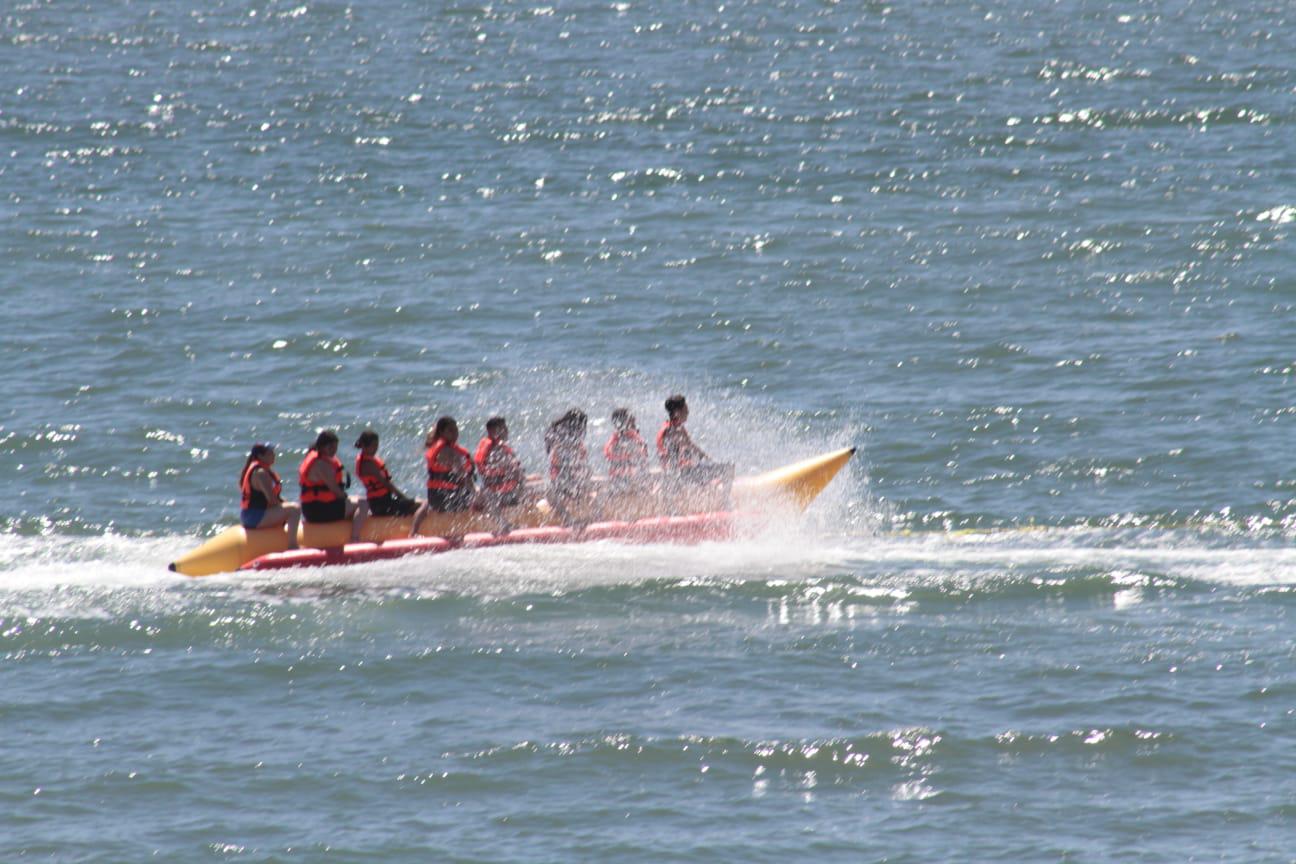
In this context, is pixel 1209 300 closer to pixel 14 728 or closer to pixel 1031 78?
pixel 1031 78

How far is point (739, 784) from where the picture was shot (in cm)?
1050

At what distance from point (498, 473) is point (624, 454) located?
3.41 feet

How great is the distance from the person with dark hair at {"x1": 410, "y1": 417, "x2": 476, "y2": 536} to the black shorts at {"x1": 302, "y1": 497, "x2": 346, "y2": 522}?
58 cm

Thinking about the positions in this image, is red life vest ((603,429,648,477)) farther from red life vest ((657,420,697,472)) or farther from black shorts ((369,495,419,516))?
black shorts ((369,495,419,516))

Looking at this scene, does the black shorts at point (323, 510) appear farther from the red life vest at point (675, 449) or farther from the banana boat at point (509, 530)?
the red life vest at point (675, 449)

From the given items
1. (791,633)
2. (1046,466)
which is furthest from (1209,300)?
(791,633)

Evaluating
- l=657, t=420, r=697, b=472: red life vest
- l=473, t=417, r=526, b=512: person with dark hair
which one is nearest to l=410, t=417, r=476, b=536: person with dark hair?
l=473, t=417, r=526, b=512: person with dark hair

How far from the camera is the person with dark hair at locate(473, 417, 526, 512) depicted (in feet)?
48.2

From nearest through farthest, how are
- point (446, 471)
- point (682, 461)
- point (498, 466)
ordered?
1. point (446, 471)
2. point (498, 466)
3. point (682, 461)

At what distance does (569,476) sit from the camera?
14.9 meters

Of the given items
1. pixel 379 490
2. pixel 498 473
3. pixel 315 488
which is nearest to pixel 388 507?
pixel 379 490

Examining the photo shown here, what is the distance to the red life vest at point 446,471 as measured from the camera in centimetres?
1457

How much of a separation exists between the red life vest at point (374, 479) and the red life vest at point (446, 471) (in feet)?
1.14

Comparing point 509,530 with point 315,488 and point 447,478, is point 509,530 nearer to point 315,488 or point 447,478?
point 447,478
